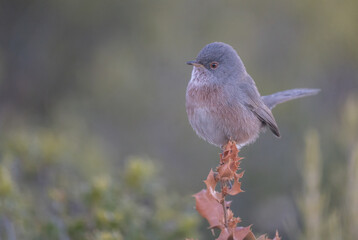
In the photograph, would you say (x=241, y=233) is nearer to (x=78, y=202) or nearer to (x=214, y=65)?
(x=214, y=65)

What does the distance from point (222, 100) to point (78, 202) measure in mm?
1545

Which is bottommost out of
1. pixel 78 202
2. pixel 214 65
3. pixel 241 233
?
pixel 241 233

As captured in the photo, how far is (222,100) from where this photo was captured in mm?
3957

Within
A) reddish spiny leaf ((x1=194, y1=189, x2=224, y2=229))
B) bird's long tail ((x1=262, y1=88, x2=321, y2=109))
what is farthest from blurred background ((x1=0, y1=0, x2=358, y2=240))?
reddish spiny leaf ((x1=194, y1=189, x2=224, y2=229))

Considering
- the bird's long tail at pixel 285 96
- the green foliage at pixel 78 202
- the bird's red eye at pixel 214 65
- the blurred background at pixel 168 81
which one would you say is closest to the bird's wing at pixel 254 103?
the bird's red eye at pixel 214 65

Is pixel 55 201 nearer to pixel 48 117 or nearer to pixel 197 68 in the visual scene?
pixel 197 68

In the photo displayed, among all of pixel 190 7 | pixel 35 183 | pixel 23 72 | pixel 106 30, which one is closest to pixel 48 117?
pixel 23 72

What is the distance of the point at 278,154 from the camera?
8250 mm

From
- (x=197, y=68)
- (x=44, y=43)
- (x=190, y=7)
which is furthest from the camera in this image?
Answer: (x=44, y=43)

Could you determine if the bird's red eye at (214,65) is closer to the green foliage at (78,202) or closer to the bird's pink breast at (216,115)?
the bird's pink breast at (216,115)

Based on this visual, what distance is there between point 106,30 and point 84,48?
58 centimetres

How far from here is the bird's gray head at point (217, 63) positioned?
13.5 ft

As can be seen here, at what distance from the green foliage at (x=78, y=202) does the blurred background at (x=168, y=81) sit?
0.95 feet

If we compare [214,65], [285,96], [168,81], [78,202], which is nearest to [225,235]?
[214,65]
